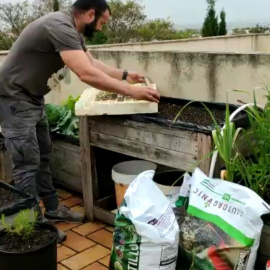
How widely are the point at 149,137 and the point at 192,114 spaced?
334 millimetres

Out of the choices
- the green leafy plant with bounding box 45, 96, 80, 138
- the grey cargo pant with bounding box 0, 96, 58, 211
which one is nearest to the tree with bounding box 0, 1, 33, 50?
the green leafy plant with bounding box 45, 96, 80, 138

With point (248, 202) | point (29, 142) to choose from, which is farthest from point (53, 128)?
point (248, 202)

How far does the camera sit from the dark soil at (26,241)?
2215 mm

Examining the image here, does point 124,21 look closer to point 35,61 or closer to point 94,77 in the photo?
point 35,61

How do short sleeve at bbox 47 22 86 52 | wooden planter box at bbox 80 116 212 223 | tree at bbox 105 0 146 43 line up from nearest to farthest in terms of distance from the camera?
wooden planter box at bbox 80 116 212 223 → short sleeve at bbox 47 22 86 52 → tree at bbox 105 0 146 43

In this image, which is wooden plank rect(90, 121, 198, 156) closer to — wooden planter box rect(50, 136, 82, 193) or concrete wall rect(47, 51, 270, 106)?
wooden planter box rect(50, 136, 82, 193)

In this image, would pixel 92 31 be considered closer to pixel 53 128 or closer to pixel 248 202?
pixel 53 128

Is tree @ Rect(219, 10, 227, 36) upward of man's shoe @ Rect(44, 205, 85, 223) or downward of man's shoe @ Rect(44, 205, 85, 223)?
upward

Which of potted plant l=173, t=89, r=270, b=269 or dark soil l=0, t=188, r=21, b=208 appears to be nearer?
potted plant l=173, t=89, r=270, b=269

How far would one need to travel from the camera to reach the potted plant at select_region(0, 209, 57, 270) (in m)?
2.17

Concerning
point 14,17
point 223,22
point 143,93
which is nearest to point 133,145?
point 143,93

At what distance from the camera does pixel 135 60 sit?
4.19 meters

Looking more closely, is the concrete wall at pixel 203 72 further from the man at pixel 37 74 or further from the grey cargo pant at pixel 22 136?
the grey cargo pant at pixel 22 136

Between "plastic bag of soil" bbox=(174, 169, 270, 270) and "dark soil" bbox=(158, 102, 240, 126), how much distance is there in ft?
1.79
